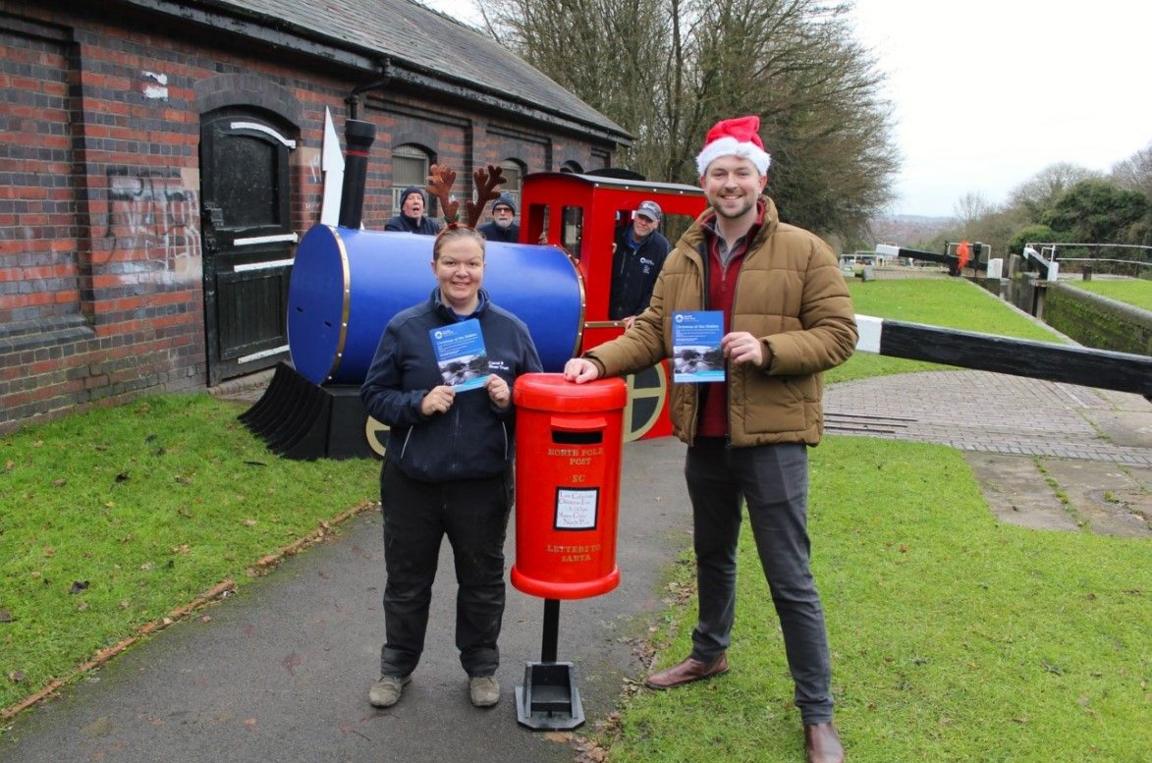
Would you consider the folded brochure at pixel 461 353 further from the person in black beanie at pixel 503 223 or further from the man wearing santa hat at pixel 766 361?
the person in black beanie at pixel 503 223

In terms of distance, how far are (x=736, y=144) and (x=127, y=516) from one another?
380 centimetres

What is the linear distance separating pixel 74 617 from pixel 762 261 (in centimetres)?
320

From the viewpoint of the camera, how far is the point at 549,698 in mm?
3602

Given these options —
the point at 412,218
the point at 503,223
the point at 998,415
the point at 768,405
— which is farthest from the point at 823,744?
the point at 998,415

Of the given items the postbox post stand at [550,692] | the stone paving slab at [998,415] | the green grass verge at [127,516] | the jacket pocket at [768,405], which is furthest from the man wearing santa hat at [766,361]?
the stone paving slab at [998,415]

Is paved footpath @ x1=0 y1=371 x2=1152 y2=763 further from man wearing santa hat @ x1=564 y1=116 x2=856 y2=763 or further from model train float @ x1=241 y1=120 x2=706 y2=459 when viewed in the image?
model train float @ x1=241 y1=120 x2=706 y2=459

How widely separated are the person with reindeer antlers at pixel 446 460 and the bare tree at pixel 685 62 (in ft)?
79.3

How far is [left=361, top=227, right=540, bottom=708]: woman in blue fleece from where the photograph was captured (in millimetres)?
3361

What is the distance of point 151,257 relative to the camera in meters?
7.64

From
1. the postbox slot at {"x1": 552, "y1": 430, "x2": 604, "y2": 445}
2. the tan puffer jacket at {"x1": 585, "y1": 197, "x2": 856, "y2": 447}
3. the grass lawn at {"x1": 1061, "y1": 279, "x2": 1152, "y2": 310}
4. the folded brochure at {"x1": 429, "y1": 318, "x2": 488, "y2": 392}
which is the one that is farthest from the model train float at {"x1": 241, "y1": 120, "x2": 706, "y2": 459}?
the grass lawn at {"x1": 1061, "y1": 279, "x2": 1152, "y2": 310}

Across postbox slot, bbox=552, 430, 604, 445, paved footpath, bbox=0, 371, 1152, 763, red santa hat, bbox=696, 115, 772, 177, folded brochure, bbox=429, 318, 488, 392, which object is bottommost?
paved footpath, bbox=0, 371, 1152, 763

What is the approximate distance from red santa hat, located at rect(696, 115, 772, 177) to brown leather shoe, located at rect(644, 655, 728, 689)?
6.28ft

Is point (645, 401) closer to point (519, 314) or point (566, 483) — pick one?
point (519, 314)

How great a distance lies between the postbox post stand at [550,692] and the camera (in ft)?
11.5
